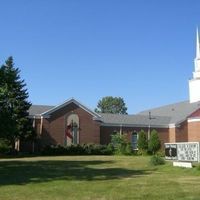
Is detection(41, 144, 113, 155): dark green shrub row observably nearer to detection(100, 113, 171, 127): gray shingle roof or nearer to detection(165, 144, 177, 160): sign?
detection(100, 113, 171, 127): gray shingle roof

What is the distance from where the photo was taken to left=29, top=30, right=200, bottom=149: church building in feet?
177

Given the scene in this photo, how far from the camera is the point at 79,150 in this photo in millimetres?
52125

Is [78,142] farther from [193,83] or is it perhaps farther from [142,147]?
[193,83]

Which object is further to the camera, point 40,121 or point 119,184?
point 40,121

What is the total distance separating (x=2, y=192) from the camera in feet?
51.6

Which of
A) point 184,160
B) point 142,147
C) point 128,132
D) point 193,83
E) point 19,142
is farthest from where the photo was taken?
point 193,83

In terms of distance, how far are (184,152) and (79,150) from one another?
2646 centimetres

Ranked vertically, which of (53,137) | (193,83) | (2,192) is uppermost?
(193,83)

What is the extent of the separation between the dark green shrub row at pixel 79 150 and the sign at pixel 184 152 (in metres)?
23.2

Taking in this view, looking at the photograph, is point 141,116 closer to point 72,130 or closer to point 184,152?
point 72,130

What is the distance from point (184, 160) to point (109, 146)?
28227mm

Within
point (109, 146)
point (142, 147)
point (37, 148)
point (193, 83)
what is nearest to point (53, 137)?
point (37, 148)

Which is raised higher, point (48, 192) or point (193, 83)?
point (193, 83)

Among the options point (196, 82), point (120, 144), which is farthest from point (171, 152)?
point (196, 82)
